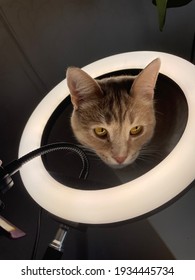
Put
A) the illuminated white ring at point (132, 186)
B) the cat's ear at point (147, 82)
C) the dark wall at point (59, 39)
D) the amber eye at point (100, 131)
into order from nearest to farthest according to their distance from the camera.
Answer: the illuminated white ring at point (132, 186)
the cat's ear at point (147, 82)
the amber eye at point (100, 131)
the dark wall at point (59, 39)

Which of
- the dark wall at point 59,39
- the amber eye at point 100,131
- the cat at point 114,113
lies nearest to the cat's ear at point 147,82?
the cat at point 114,113

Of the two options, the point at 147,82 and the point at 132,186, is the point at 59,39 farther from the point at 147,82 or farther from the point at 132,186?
the point at 132,186

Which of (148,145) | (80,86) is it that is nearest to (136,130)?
(148,145)

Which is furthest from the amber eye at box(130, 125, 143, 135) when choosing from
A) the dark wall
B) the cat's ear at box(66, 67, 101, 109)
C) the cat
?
the dark wall

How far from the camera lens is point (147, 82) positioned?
1.99 ft

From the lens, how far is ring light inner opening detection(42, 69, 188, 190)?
526 mm

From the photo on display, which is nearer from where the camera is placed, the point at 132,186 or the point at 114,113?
the point at 132,186

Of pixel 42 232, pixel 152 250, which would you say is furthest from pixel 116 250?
pixel 42 232

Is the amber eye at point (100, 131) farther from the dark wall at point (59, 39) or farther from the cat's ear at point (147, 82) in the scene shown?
the dark wall at point (59, 39)

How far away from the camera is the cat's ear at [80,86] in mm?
584

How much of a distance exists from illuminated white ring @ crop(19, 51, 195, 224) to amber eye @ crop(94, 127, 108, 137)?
0.13 metres

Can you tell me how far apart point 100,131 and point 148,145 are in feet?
0.35

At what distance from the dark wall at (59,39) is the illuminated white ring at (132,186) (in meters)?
0.45

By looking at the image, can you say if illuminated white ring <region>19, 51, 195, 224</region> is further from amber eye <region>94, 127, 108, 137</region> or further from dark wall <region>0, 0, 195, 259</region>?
dark wall <region>0, 0, 195, 259</region>
